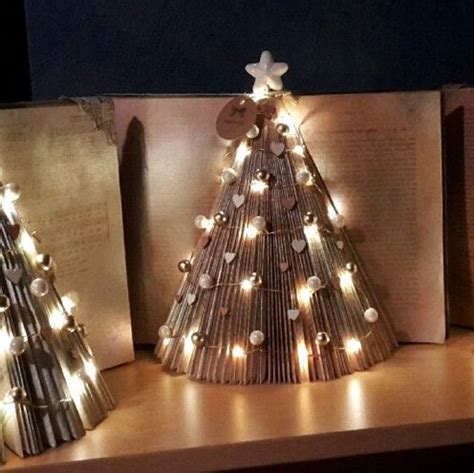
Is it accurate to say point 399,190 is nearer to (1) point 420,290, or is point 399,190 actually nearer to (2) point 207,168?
(1) point 420,290

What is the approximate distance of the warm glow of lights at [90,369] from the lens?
80 centimetres

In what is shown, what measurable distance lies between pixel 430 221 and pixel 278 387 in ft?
0.86

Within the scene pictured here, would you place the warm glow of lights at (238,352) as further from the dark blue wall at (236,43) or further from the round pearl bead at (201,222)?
the dark blue wall at (236,43)

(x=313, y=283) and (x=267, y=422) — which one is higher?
(x=313, y=283)

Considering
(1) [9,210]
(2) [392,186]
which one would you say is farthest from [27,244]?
(2) [392,186]

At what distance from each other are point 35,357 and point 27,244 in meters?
0.11

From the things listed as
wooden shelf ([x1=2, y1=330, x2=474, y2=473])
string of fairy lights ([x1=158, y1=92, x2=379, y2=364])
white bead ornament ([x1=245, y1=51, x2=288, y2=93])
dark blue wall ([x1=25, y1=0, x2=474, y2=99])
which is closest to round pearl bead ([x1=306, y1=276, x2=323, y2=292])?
string of fairy lights ([x1=158, y1=92, x2=379, y2=364])

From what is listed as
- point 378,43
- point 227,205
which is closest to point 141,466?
point 227,205

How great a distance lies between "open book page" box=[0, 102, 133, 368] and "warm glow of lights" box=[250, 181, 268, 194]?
16 cm

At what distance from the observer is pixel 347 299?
2.91 ft

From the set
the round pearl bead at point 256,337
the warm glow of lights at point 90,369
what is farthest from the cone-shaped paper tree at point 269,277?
the warm glow of lights at point 90,369

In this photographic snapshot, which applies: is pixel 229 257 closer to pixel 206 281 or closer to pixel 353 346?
pixel 206 281

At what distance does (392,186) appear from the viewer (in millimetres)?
956

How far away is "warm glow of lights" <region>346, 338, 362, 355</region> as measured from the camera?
88 cm
